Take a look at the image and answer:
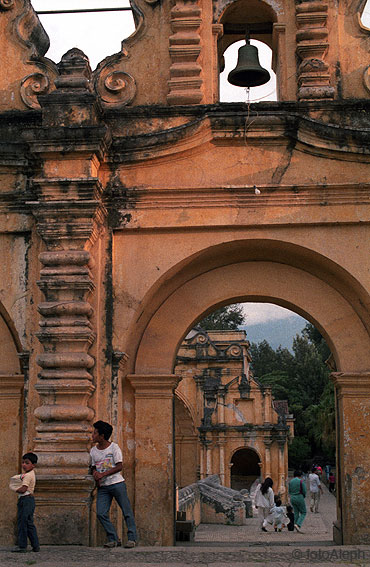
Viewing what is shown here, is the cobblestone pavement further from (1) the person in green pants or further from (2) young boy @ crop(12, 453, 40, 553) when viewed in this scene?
(1) the person in green pants

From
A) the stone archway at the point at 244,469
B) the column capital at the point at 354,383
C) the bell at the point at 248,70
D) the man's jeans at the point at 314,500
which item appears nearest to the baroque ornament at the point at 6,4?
the bell at the point at 248,70

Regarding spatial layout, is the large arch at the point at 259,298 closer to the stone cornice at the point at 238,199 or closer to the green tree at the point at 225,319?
the stone cornice at the point at 238,199

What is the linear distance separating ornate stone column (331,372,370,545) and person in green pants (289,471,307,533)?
14.7 ft

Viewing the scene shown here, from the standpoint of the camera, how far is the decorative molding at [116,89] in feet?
31.9

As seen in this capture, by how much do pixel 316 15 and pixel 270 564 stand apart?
255 inches

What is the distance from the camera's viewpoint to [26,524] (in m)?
7.24

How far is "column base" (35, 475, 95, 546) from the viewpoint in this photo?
7762mm

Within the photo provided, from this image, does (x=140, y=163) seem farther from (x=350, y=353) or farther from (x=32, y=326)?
(x=350, y=353)

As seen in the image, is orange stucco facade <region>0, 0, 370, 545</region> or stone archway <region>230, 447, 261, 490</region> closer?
orange stucco facade <region>0, 0, 370, 545</region>

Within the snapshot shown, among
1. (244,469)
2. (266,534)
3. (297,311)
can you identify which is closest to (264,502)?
(266,534)

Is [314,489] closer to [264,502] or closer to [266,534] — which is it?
[264,502]

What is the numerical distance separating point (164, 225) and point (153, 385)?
1906 mm

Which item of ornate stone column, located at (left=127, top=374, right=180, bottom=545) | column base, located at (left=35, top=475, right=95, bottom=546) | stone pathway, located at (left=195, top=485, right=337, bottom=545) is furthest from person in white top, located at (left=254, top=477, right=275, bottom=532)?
column base, located at (left=35, top=475, right=95, bottom=546)

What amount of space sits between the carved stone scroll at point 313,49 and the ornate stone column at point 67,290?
8.49ft
